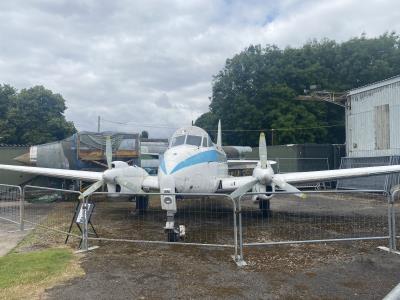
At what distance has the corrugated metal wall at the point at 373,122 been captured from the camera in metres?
20.2

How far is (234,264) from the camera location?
685 cm

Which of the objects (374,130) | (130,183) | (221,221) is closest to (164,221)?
(130,183)

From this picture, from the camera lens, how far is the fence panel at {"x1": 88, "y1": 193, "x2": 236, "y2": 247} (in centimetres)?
924

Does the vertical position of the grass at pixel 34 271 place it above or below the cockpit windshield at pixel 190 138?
below

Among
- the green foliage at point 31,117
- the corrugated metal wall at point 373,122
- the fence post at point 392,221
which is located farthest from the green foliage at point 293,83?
the fence post at point 392,221

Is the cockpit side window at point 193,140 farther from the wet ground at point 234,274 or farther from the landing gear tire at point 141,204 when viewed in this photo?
the wet ground at point 234,274

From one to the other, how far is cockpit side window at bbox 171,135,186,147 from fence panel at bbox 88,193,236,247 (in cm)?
180

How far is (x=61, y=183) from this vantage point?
20234mm

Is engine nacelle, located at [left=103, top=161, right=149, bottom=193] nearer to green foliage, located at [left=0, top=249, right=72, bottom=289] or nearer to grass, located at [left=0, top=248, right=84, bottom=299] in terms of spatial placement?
grass, located at [left=0, top=248, right=84, bottom=299]

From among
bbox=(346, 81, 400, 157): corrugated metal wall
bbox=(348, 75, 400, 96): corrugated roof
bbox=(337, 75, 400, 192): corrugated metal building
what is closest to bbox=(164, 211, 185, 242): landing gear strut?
bbox=(337, 75, 400, 192): corrugated metal building

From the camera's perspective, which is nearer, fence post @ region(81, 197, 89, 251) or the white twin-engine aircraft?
fence post @ region(81, 197, 89, 251)

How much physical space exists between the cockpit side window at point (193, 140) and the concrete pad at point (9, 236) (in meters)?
5.53

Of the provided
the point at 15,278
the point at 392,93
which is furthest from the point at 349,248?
the point at 392,93

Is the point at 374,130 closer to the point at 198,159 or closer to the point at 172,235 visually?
the point at 198,159
